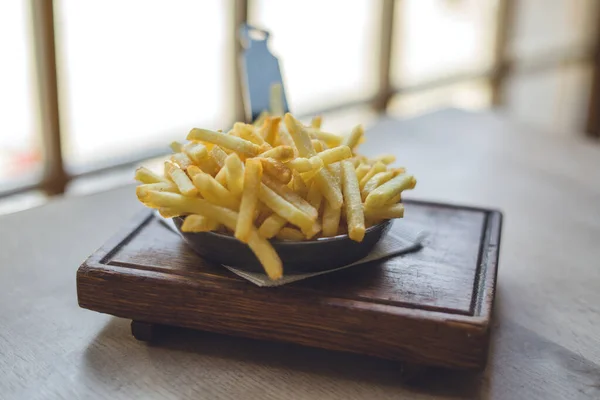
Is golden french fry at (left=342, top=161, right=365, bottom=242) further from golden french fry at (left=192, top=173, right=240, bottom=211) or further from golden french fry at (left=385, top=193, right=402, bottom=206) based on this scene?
golden french fry at (left=192, top=173, right=240, bottom=211)

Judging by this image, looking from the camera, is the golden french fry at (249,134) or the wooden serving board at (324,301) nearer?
the wooden serving board at (324,301)

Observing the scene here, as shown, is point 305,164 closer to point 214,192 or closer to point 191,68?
point 214,192

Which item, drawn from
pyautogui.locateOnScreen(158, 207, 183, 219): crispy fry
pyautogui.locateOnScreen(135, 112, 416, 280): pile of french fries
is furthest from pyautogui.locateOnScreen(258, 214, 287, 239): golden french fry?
pyautogui.locateOnScreen(158, 207, 183, 219): crispy fry

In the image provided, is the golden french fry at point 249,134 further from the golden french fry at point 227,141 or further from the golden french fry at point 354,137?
the golden french fry at point 354,137

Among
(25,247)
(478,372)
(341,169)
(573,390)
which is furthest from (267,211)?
(25,247)

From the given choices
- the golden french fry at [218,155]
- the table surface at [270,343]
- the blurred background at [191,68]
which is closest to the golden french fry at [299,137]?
the golden french fry at [218,155]

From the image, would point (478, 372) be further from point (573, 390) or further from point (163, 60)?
point (163, 60)
